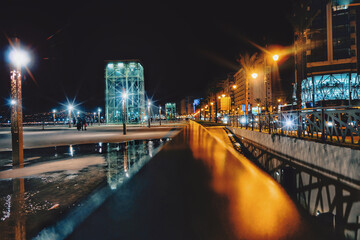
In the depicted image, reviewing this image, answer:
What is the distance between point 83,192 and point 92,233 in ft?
6.89

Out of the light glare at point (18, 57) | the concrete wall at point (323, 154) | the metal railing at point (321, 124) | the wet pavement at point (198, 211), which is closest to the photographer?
the wet pavement at point (198, 211)

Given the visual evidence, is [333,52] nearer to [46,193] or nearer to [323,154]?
[323,154]

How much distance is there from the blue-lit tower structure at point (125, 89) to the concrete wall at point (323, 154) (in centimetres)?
5923

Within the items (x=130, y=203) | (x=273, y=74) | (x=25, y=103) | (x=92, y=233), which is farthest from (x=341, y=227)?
(x=25, y=103)

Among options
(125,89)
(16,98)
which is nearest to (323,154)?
(16,98)

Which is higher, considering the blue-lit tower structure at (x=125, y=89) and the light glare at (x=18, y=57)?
the blue-lit tower structure at (x=125, y=89)

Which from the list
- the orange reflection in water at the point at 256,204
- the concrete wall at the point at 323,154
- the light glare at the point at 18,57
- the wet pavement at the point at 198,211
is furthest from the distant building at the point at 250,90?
the wet pavement at the point at 198,211

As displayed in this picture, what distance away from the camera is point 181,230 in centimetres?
363

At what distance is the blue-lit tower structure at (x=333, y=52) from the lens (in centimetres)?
4438

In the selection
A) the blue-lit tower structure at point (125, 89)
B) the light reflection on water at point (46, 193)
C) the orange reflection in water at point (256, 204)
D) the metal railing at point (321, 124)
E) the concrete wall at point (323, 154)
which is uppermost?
the blue-lit tower structure at point (125, 89)

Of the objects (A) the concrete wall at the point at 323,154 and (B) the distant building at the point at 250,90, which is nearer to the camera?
(A) the concrete wall at the point at 323,154

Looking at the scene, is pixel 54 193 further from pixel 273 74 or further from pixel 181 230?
pixel 273 74

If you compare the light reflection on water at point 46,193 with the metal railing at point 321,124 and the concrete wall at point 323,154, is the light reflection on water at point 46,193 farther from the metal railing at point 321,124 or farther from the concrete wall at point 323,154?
the metal railing at point 321,124

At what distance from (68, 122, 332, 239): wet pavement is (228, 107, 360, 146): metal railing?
3415 millimetres
